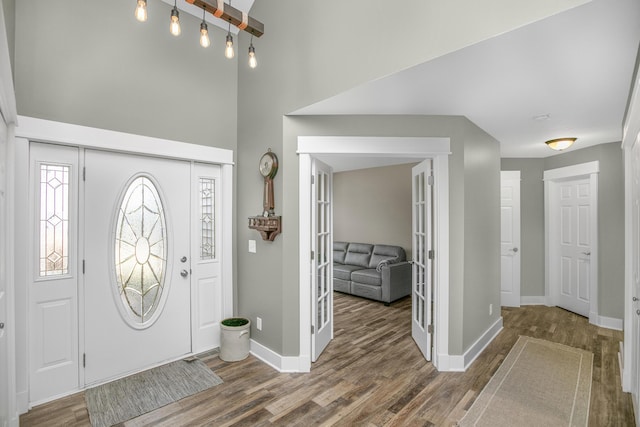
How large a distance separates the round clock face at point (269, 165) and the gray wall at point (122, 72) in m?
0.62

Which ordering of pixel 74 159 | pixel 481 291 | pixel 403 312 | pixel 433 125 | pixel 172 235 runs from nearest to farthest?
1. pixel 74 159
2. pixel 433 125
3. pixel 172 235
4. pixel 481 291
5. pixel 403 312

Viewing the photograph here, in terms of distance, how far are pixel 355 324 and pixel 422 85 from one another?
9.93 feet

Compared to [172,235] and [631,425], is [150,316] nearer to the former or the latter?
[172,235]

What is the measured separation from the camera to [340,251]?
249 inches

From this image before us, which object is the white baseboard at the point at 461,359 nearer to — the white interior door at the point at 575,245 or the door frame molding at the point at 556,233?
the door frame molding at the point at 556,233

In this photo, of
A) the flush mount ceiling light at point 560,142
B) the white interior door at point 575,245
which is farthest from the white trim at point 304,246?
the white interior door at point 575,245

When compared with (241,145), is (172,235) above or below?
below

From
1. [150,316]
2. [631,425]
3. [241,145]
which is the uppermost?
[241,145]

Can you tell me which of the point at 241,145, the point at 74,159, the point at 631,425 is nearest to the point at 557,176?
the point at 631,425

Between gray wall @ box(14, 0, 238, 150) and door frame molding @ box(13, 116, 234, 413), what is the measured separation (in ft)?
0.23

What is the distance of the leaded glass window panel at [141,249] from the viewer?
2.83 meters

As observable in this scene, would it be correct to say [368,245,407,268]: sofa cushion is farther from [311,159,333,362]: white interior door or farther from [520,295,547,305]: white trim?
[311,159,333,362]: white interior door

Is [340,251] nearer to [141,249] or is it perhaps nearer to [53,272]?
[141,249]

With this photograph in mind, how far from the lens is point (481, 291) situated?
3.38m
